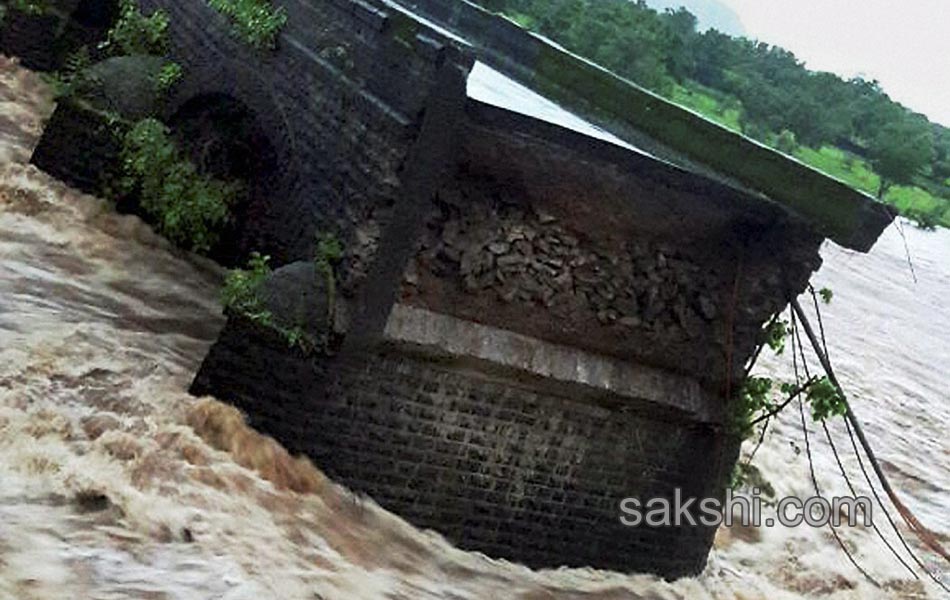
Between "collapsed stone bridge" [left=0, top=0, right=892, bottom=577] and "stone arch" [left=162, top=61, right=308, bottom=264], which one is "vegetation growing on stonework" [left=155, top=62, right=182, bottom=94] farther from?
"collapsed stone bridge" [left=0, top=0, right=892, bottom=577]

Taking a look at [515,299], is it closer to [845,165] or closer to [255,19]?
[255,19]

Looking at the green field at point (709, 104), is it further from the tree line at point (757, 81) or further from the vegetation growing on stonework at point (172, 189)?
the vegetation growing on stonework at point (172, 189)

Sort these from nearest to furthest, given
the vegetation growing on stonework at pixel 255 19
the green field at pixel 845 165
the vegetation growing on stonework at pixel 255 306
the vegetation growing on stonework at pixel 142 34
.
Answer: the vegetation growing on stonework at pixel 255 306 → the vegetation growing on stonework at pixel 255 19 → the vegetation growing on stonework at pixel 142 34 → the green field at pixel 845 165

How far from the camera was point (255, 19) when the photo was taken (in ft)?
30.0

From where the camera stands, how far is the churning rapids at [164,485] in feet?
Result: 17.5

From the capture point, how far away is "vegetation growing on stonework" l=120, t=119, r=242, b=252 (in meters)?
9.21

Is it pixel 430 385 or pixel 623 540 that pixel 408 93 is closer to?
pixel 430 385

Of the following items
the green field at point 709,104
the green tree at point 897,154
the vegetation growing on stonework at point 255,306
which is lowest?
the vegetation growing on stonework at point 255,306

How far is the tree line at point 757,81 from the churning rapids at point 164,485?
14452mm

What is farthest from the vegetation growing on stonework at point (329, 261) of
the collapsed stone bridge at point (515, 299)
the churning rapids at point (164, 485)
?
the churning rapids at point (164, 485)

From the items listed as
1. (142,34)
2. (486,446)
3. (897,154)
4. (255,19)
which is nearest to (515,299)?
(486,446)

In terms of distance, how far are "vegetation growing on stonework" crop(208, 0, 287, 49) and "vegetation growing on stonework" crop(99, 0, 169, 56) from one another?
61.7 inches

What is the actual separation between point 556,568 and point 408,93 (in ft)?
10.5

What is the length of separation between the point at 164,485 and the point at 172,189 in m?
4.07
